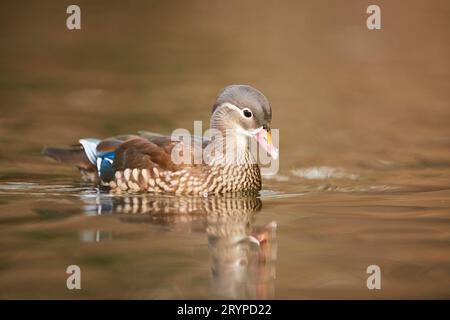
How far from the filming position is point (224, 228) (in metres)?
7.11

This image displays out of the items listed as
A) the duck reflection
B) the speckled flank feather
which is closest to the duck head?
the speckled flank feather

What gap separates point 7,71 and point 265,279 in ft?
31.4

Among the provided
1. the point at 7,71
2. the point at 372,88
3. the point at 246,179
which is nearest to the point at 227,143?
the point at 246,179

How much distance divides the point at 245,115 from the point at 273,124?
3.41 metres

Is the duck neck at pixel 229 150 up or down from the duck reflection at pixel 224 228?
up

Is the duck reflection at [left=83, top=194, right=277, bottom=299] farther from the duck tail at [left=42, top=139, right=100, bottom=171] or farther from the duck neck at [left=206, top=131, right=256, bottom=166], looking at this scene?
the duck tail at [left=42, top=139, right=100, bottom=171]

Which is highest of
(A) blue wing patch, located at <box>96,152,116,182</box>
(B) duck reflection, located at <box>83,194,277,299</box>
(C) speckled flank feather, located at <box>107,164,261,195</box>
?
(A) blue wing patch, located at <box>96,152,116,182</box>

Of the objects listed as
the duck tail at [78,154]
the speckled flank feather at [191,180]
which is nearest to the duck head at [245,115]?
the speckled flank feather at [191,180]

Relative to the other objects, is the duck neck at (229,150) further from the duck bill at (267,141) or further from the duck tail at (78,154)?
the duck tail at (78,154)

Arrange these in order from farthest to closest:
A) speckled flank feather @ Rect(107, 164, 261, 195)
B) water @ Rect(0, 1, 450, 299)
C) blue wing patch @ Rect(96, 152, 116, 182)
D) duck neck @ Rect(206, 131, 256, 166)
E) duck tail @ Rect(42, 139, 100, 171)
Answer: duck tail @ Rect(42, 139, 100, 171) < blue wing patch @ Rect(96, 152, 116, 182) < duck neck @ Rect(206, 131, 256, 166) < speckled flank feather @ Rect(107, 164, 261, 195) < water @ Rect(0, 1, 450, 299)

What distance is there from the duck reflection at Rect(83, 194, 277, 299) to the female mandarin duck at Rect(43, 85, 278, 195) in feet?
0.59

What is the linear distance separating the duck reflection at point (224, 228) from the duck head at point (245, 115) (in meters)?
0.61

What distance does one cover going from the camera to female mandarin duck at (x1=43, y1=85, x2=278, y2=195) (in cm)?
828

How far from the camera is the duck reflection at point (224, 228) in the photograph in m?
5.85
